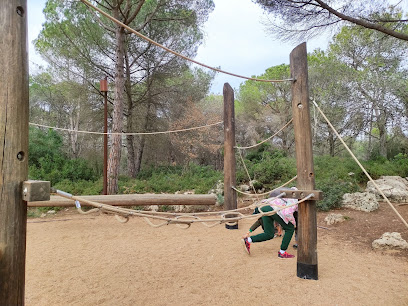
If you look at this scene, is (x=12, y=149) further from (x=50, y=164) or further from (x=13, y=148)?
(x=50, y=164)

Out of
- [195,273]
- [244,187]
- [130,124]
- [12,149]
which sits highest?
[130,124]

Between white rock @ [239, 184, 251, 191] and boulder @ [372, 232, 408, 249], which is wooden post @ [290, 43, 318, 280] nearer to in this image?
boulder @ [372, 232, 408, 249]

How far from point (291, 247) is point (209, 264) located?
1.24m

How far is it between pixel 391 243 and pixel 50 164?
9.55 m

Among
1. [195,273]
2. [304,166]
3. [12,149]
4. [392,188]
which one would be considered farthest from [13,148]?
[392,188]

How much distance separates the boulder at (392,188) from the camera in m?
5.68

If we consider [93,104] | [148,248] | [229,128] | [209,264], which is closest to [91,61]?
[93,104]

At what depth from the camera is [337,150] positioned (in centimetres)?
1558

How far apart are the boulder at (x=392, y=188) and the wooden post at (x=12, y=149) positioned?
6.66 m

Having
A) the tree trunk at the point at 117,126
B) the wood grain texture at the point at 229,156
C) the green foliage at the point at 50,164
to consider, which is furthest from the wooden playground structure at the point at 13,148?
the green foliage at the point at 50,164

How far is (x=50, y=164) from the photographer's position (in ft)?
29.5

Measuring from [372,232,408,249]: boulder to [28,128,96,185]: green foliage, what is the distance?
839cm

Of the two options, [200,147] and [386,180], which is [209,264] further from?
[200,147]

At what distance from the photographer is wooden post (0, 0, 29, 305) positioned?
1212 millimetres
